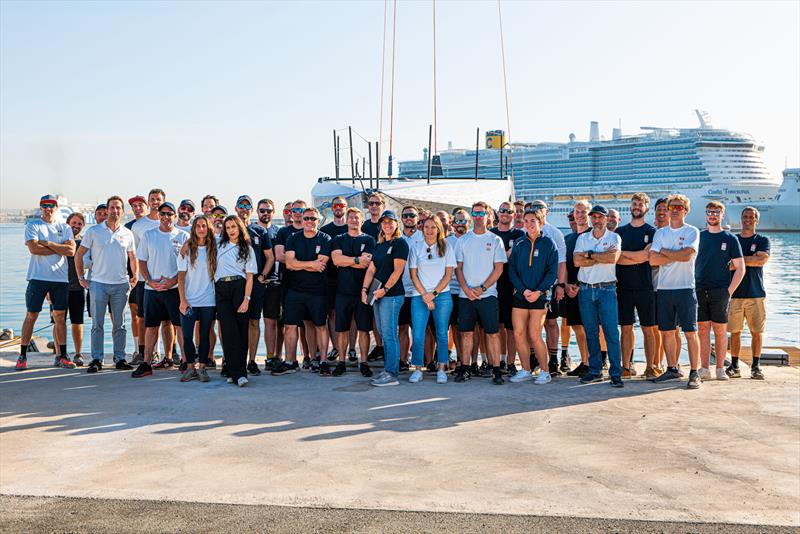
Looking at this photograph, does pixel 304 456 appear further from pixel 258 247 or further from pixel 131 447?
pixel 258 247

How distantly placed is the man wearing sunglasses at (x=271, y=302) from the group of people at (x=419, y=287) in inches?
0.8

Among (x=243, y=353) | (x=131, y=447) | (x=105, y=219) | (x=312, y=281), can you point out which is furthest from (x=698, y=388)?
(x=105, y=219)

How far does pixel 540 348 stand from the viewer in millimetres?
6484

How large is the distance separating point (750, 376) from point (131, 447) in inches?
234

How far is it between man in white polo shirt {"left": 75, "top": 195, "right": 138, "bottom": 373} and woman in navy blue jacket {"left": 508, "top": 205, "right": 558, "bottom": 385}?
396cm

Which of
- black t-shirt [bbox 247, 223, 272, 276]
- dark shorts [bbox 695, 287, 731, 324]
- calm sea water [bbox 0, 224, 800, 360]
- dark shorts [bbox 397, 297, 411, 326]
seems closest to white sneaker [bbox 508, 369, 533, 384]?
dark shorts [bbox 397, 297, 411, 326]

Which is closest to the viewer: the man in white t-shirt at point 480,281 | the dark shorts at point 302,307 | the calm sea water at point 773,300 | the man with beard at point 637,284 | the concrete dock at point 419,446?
the concrete dock at point 419,446

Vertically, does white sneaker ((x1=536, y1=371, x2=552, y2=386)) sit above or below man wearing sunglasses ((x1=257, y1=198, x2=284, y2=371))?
below

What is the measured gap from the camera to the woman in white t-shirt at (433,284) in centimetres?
650

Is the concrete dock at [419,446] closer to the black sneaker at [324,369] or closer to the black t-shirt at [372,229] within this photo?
the black sneaker at [324,369]

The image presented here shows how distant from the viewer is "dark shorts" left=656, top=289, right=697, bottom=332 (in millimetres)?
6426

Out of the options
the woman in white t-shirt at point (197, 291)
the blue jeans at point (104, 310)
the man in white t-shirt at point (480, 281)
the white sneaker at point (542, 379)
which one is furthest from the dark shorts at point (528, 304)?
the blue jeans at point (104, 310)

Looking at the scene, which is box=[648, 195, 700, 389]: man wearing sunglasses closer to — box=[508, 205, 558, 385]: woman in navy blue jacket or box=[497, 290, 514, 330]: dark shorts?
box=[508, 205, 558, 385]: woman in navy blue jacket

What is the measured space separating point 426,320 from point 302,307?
1238mm
